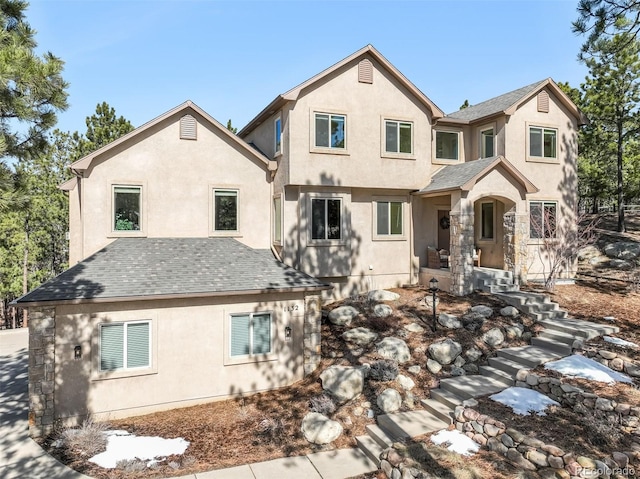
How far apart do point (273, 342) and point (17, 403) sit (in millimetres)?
7482

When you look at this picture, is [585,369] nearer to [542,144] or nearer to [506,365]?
[506,365]

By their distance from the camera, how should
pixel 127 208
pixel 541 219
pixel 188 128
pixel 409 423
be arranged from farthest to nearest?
pixel 541 219 → pixel 188 128 → pixel 127 208 → pixel 409 423

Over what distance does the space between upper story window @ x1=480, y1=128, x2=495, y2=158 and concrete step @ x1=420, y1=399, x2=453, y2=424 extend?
1260 cm

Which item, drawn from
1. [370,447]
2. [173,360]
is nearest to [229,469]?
[370,447]

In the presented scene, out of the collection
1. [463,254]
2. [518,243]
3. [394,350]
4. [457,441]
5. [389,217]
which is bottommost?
[457,441]

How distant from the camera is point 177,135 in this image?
47.0ft

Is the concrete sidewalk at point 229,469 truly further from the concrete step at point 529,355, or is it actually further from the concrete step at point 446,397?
the concrete step at point 529,355

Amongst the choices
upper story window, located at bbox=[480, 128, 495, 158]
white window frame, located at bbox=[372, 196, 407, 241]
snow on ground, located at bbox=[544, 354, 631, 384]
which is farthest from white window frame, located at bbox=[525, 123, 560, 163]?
snow on ground, located at bbox=[544, 354, 631, 384]

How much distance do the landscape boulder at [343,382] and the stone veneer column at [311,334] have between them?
105 centimetres

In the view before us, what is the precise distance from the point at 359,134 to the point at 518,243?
791cm

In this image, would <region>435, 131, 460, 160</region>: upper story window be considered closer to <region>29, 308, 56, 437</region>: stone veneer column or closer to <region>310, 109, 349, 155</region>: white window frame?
<region>310, 109, 349, 155</region>: white window frame

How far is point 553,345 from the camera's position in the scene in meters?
11.5

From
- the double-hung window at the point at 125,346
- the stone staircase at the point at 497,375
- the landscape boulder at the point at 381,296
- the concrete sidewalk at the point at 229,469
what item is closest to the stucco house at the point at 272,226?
the double-hung window at the point at 125,346

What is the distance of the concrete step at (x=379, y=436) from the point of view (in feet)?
28.1
